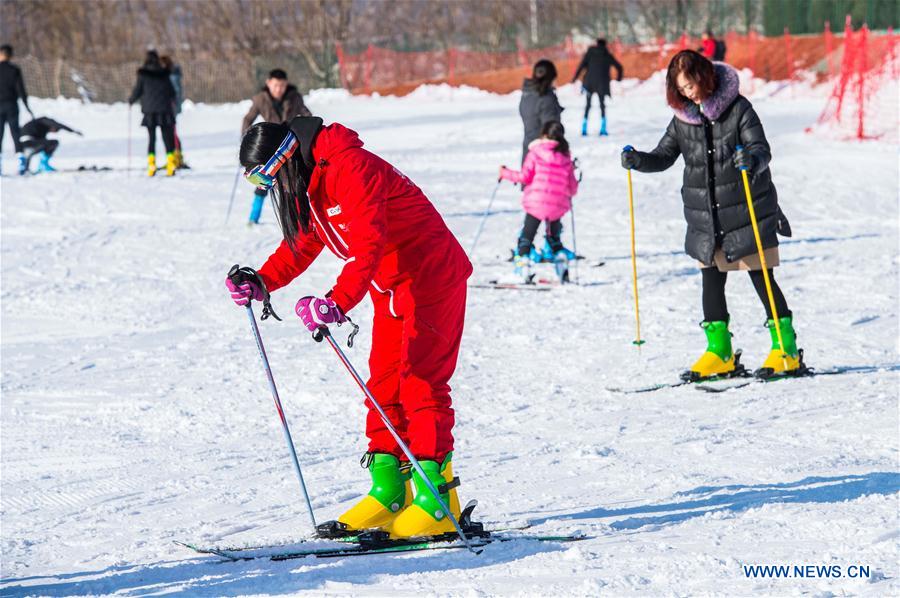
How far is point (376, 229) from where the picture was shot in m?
3.58

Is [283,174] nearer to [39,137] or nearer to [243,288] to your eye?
[243,288]

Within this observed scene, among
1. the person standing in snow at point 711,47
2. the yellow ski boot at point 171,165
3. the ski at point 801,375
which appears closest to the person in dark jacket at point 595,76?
the person standing in snow at point 711,47

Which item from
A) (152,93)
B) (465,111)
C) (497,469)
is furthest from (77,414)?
(465,111)

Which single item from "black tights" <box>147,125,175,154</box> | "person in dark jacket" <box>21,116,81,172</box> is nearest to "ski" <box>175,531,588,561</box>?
"black tights" <box>147,125,175,154</box>

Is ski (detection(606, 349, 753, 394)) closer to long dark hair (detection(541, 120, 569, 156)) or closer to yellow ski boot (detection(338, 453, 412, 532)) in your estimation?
yellow ski boot (detection(338, 453, 412, 532))

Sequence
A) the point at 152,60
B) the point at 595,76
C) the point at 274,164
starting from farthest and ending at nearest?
the point at 595,76, the point at 152,60, the point at 274,164

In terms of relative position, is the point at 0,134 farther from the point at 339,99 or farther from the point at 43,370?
the point at 339,99

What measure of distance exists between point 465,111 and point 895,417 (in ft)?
59.0

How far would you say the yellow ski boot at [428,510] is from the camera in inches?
152

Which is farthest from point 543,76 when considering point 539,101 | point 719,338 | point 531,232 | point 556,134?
point 719,338

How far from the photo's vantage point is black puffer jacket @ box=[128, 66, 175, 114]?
14.1m

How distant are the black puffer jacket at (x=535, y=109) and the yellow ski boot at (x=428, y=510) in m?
7.00

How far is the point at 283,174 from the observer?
365 centimetres

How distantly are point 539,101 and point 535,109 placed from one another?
0.27ft
